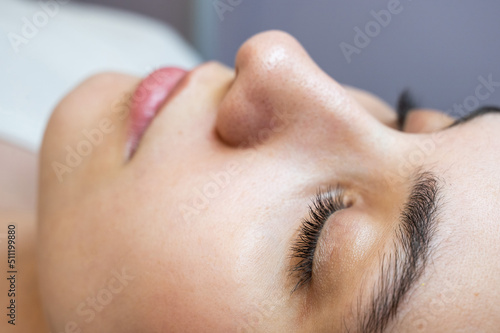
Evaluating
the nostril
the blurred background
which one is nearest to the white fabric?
the blurred background

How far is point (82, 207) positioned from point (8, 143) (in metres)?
0.47

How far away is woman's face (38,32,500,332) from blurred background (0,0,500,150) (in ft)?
2.21

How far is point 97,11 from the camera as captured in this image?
1.49 metres

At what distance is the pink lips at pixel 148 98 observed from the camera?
694mm

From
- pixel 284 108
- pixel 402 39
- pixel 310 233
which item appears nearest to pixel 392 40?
pixel 402 39

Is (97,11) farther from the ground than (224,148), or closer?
farther from the ground

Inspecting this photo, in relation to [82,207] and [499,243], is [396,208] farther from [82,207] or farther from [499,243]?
[82,207]

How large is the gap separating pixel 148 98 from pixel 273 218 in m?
0.32

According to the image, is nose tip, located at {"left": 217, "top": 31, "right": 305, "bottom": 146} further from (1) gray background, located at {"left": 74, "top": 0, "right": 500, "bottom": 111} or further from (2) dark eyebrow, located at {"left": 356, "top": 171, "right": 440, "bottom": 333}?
(1) gray background, located at {"left": 74, "top": 0, "right": 500, "bottom": 111}

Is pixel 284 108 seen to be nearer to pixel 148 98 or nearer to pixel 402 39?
pixel 148 98

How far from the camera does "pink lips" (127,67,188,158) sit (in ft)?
2.28

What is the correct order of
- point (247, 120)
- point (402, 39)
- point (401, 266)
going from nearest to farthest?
point (401, 266), point (247, 120), point (402, 39)

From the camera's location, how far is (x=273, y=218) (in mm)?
577

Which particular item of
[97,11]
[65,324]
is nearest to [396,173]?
[65,324]
